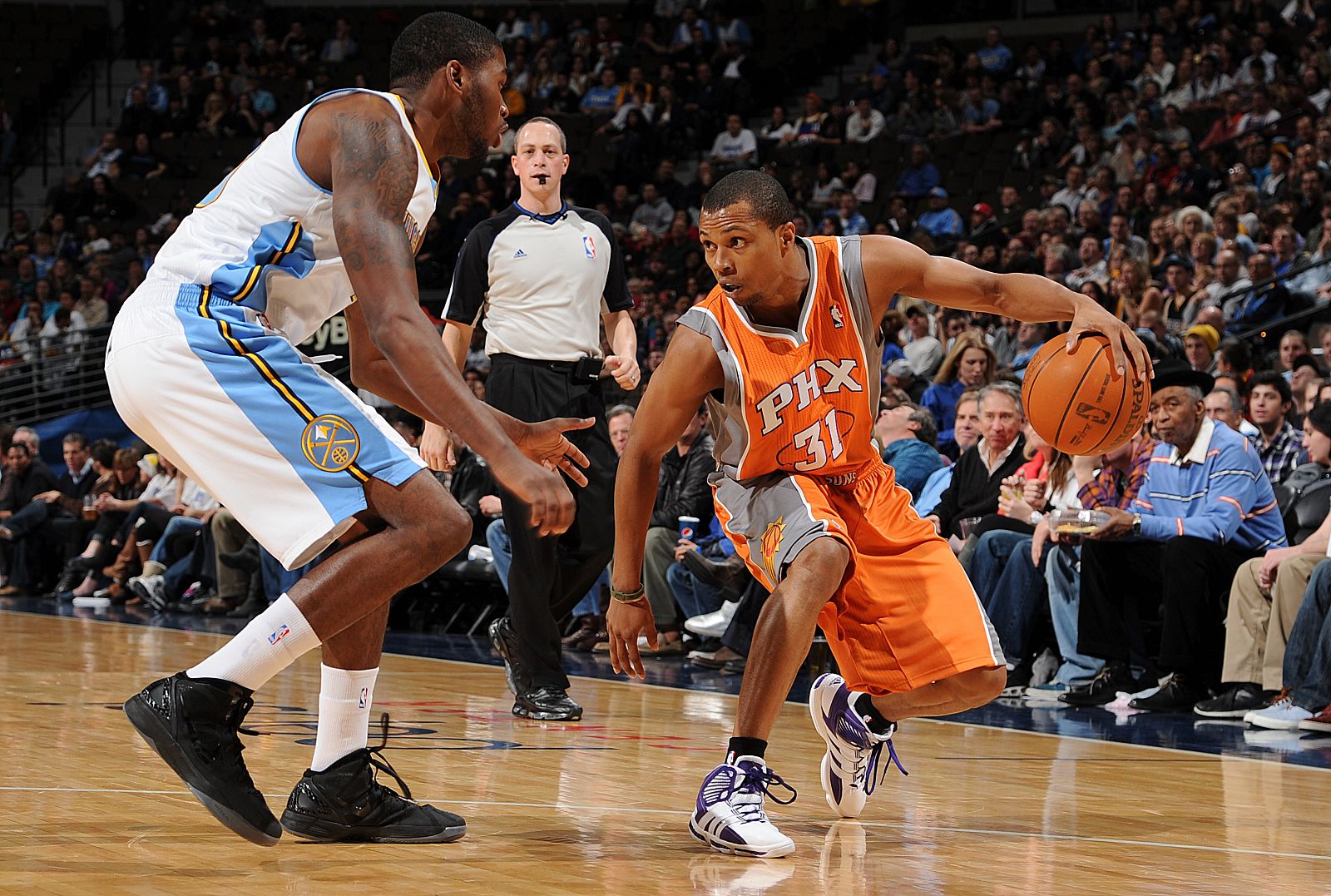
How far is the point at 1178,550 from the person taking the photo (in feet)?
21.0

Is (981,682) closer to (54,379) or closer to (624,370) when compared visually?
(624,370)

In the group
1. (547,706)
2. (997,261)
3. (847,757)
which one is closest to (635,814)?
(847,757)

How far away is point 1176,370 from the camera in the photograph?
260 inches

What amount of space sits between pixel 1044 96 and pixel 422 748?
41.4ft

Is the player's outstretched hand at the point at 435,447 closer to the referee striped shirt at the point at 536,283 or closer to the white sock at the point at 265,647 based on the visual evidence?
the referee striped shirt at the point at 536,283

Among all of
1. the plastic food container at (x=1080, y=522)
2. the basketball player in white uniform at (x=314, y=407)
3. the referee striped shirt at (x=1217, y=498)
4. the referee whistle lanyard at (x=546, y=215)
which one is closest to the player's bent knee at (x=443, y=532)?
the basketball player in white uniform at (x=314, y=407)

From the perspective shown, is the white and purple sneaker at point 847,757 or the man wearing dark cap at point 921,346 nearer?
the white and purple sneaker at point 847,757

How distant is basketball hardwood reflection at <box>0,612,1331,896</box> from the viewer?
2965 mm

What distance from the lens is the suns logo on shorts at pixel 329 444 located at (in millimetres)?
3023

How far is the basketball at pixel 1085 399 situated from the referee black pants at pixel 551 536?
2.14m

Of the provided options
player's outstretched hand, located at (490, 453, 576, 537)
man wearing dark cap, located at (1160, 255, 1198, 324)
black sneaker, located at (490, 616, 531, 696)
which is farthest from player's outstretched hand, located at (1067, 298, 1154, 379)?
man wearing dark cap, located at (1160, 255, 1198, 324)

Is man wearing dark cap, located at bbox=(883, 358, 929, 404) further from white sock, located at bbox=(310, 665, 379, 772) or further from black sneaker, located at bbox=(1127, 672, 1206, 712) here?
white sock, located at bbox=(310, 665, 379, 772)

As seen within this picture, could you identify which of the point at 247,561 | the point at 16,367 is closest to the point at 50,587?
the point at 247,561

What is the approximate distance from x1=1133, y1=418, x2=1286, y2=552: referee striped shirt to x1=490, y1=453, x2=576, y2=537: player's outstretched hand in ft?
14.0
